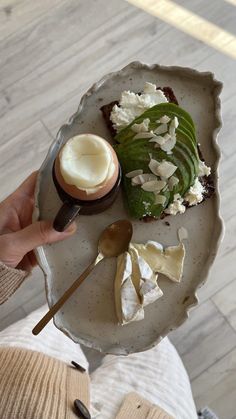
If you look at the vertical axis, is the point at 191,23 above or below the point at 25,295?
above

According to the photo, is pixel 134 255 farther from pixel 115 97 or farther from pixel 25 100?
pixel 25 100

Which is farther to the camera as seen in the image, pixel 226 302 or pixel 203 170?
pixel 226 302

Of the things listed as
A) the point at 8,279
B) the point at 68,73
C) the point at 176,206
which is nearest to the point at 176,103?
the point at 176,206

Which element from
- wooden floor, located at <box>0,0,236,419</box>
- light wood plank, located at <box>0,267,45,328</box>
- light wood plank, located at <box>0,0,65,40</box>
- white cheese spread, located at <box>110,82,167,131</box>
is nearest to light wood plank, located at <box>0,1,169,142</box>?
wooden floor, located at <box>0,0,236,419</box>

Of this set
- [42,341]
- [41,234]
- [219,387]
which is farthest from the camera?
[219,387]

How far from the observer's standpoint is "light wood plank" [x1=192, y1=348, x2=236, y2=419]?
4.00 feet

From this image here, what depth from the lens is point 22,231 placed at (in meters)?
0.86

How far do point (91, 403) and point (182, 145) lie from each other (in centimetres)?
49

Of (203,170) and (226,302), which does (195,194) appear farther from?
(226,302)

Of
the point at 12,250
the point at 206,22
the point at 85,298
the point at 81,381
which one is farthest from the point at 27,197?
the point at 206,22

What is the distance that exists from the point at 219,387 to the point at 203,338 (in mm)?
123

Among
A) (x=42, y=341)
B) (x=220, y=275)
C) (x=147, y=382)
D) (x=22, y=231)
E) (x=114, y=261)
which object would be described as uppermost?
(x=22, y=231)

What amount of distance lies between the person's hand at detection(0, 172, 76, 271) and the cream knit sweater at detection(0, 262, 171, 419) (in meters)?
0.03

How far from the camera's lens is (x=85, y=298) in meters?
0.86
